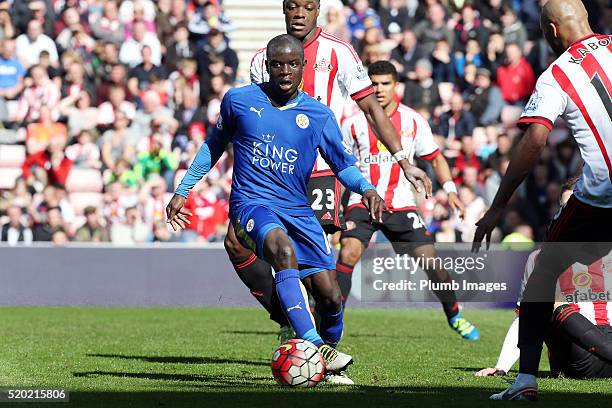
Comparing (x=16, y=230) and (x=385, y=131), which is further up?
(x=385, y=131)

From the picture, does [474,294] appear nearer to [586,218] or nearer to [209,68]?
[209,68]

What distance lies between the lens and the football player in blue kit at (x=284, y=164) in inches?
359

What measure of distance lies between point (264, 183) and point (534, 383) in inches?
95.2

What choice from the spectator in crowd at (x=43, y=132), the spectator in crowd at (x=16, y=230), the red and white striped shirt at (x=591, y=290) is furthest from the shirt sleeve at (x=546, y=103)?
the spectator in crowd at (x=43, y=132)

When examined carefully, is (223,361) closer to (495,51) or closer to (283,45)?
(283,45)

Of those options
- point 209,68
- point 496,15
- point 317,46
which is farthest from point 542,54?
point 317,46

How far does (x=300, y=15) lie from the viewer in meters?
10.4

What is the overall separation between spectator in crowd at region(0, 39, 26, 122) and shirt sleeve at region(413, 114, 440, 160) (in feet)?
36.4

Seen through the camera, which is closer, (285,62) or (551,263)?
(551,263)

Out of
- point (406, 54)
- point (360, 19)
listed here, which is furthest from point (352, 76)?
point (360, 19)

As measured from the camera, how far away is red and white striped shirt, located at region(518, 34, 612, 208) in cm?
766

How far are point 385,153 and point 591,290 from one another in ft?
14.8

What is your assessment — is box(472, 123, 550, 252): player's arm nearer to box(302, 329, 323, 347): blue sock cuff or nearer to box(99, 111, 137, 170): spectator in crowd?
box(302, 329, 323, 347): blue sock cuff

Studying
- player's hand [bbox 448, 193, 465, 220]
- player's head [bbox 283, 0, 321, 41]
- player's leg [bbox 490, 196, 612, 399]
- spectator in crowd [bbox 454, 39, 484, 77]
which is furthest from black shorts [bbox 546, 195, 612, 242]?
spectator in crowd [bbox 454, 39, 484, 77]
